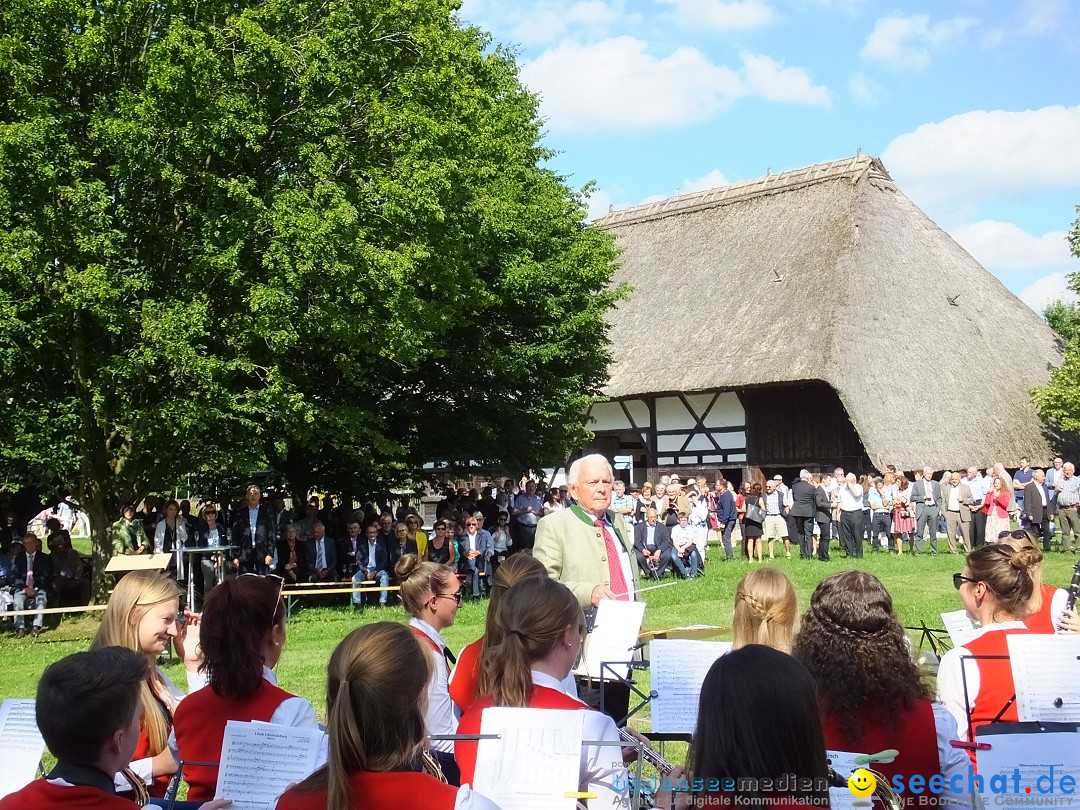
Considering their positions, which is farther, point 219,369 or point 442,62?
point 442,62

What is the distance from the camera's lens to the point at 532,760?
296 cm

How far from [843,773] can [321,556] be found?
14.1m

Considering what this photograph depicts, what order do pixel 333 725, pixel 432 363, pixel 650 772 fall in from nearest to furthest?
pixel 333 725, pixel 650 772, pixel 432 363

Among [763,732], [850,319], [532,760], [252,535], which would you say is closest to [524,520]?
[252,535]

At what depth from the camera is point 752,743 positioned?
7.53ft

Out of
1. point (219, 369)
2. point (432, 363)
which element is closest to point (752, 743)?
point (219, 369)

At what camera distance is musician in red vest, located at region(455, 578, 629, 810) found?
140 inches

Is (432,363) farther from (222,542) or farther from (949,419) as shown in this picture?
(949,419)

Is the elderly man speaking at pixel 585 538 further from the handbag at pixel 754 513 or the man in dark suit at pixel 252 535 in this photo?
the handbag at pixel 754 513

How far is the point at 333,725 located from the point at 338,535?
15.9 m

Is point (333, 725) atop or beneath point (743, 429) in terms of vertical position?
beneath

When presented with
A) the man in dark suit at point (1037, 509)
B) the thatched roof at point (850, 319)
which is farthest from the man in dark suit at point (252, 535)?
the thatched roof at point (850, 319)

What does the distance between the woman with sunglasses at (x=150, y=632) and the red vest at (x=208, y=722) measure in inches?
12.7

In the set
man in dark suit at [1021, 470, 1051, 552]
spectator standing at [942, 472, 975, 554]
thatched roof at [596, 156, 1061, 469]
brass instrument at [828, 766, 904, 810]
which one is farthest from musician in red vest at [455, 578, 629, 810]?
thatched roof at [596, 156, 1061, 469]
